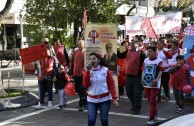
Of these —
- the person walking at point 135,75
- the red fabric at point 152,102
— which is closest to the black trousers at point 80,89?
the person walking at point 135,75

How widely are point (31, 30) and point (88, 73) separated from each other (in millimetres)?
13060

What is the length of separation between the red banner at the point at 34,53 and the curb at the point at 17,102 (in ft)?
3.80

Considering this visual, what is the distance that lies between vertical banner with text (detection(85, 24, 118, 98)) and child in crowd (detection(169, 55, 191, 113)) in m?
1.53

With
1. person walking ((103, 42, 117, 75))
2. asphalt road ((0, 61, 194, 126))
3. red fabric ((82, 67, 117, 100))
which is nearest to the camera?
red fabric ((82, 67, 117, 100))

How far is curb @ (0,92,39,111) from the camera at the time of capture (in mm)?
9508

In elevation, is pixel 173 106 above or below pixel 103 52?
below

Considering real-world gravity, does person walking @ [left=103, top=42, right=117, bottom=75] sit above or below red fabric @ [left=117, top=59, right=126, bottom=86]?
above

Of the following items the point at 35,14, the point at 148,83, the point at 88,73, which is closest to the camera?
the point at 88,73

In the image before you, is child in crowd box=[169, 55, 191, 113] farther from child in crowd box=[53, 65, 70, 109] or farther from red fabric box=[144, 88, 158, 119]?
child in crowd box=[53, 65, 70, 109]

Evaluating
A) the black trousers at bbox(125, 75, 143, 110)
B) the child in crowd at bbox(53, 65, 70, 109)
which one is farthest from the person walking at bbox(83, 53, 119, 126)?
the child in crowd at bbox(53, 65, 70, 109)

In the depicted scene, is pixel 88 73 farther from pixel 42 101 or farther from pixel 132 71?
pixel 42 101

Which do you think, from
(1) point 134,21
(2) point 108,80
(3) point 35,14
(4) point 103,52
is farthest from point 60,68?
(3) point 35,14

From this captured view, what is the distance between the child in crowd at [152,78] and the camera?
7.70 meters

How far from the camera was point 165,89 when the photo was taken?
1030 cm
